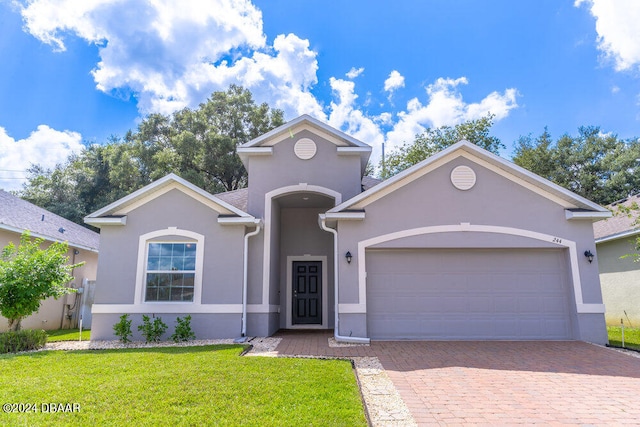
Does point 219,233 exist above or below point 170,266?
above

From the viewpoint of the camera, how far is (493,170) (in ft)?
33.8

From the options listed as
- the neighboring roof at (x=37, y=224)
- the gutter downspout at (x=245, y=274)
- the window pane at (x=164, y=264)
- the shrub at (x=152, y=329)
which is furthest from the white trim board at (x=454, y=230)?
the neighboring roof at (x=37, y=224)

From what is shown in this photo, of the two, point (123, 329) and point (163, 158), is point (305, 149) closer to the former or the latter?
point (123, 329)

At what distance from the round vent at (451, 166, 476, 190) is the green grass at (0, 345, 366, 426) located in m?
5.74

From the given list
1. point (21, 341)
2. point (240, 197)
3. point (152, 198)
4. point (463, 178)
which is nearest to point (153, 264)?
point (152, 198)

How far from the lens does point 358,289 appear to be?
984 cm

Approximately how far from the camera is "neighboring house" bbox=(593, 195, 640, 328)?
1260cm

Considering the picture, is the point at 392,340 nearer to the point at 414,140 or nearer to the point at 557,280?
the point at 557,280

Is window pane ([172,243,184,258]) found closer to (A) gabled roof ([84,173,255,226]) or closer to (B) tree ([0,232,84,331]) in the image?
(A) gabled roof ([84,173,255,226])

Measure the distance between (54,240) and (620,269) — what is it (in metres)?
19.9

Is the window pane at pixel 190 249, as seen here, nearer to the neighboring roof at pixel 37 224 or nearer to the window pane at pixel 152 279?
the window pane at pixel 152 279

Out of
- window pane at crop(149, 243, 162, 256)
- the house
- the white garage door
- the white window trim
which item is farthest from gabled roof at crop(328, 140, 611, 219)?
window pane at crop(149, 243, 162, 256)

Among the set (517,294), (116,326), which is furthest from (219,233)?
(517,294)

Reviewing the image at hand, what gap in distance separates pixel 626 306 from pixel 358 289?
1003cm
